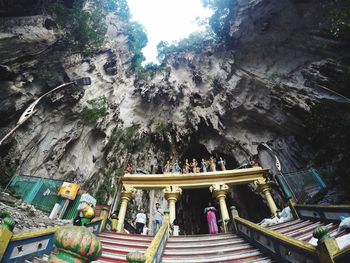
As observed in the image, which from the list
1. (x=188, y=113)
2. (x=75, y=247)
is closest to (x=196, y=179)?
(x=188, y=113)

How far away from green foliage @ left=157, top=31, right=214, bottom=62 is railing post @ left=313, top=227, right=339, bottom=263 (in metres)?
23.2

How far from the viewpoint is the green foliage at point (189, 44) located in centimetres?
2479

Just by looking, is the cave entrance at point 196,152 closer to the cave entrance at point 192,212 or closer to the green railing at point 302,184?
the cave entrance at point 192,212

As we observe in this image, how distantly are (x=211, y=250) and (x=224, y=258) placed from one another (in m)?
0.74

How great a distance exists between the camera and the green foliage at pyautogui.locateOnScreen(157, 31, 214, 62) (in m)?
24.8

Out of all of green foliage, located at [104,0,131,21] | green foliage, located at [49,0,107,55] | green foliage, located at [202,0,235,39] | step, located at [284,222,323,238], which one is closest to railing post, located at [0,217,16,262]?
step, located at [284,222,323,238]

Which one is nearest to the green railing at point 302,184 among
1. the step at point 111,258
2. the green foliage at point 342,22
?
the green foliage at point 342,22

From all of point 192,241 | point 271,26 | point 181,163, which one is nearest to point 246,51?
point 271,26

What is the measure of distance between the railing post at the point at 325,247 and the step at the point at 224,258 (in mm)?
2401

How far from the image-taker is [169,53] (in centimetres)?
2658

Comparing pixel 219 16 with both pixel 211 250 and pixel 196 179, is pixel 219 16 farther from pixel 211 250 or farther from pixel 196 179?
pixel 211 250

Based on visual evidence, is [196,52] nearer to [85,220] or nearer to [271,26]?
[271,26]

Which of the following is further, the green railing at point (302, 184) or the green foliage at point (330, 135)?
the green railing at point (302, 184)

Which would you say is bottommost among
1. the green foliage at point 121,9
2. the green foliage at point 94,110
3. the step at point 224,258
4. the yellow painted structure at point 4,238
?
the yellow painted structure at point 4,238
